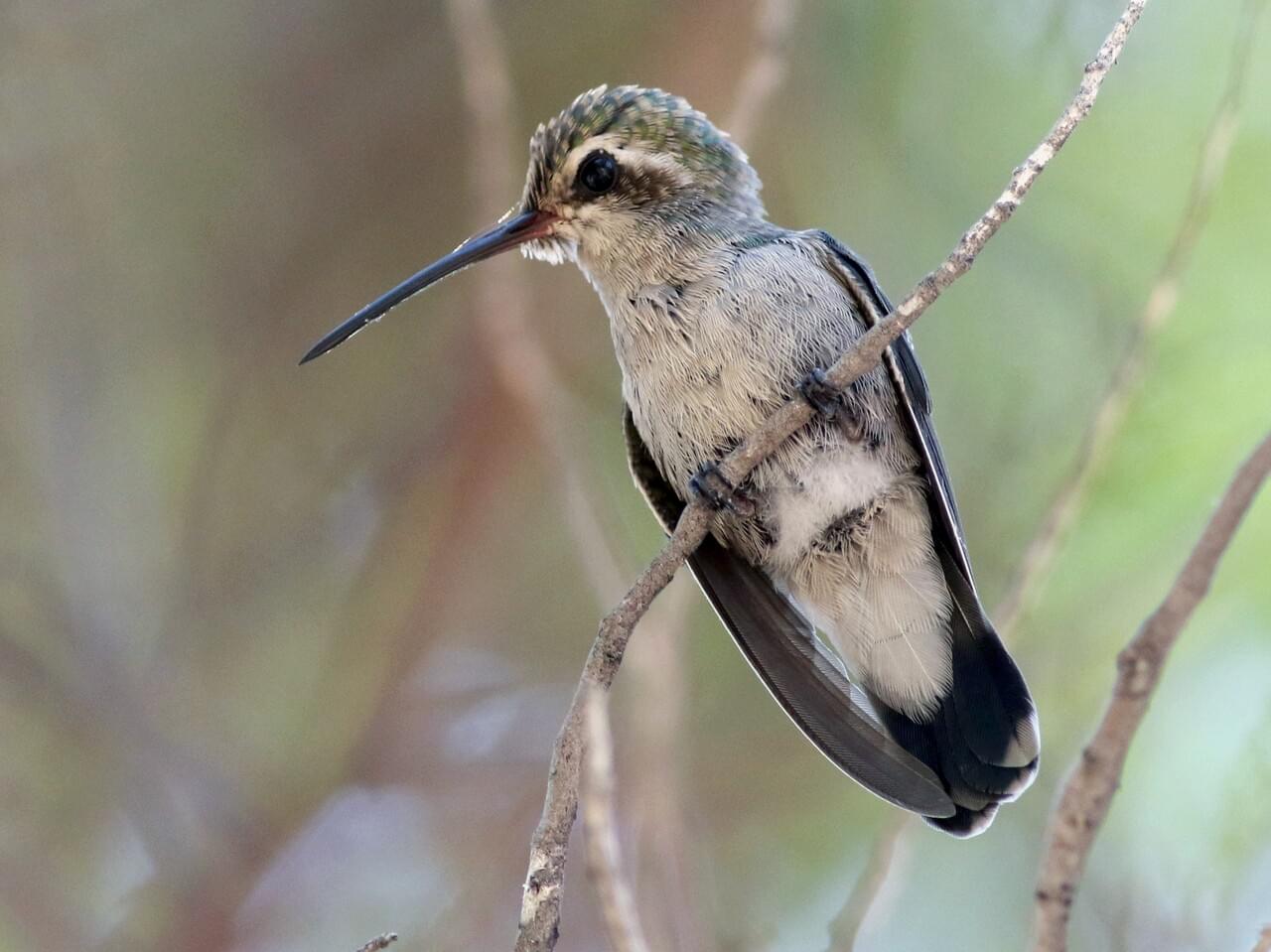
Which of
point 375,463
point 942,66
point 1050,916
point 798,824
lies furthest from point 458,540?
point 1050,916

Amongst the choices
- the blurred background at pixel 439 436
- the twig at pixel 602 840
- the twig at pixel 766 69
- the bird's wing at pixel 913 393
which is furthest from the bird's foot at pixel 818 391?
the blurred background at pixel 439 436

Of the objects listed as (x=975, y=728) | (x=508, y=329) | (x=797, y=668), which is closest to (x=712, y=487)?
(x=797, y=668)

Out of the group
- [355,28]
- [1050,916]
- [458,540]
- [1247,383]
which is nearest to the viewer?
[1050,916]

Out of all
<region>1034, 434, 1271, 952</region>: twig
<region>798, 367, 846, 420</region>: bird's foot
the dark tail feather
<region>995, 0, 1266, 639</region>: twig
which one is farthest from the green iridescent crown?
<region>1034, 434, 1271, 952</region>: twig

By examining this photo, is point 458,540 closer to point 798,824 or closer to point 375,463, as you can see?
point 375,463

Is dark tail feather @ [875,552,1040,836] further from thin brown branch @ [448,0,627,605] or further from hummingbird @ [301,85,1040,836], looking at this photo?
thin brown branch @ [448,0,627,605]
